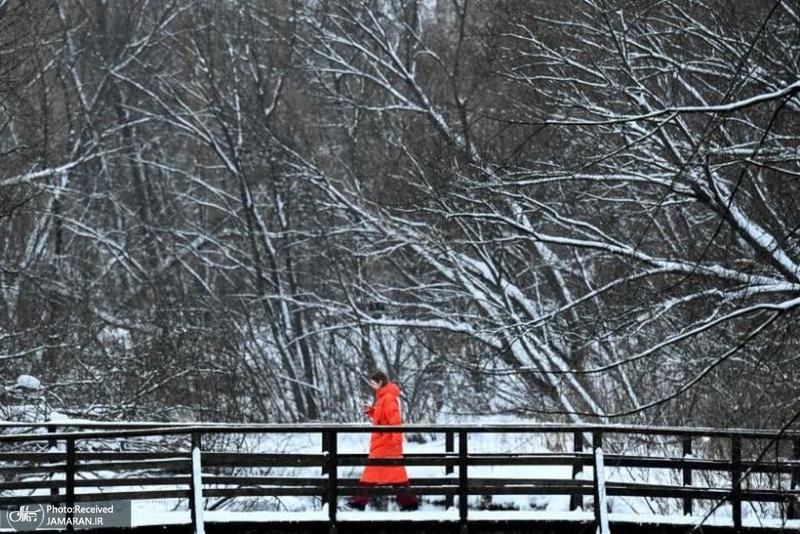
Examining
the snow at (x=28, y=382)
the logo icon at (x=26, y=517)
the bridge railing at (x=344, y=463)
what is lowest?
the logo icon at (x=26, y=517)

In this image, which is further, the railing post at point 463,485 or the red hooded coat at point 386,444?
the red hooded coat at point 386,444

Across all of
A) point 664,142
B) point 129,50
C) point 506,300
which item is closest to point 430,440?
point 506,300

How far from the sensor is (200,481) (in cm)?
1230

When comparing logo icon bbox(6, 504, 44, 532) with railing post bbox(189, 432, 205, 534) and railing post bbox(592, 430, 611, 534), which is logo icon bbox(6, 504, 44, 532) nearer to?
railing post bbox(189, 432, 205, 534)

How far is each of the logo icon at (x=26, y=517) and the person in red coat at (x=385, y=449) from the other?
10.6 feet

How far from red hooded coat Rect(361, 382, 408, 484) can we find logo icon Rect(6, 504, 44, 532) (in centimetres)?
337

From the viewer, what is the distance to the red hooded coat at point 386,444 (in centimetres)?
1352

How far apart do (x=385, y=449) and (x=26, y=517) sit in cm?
381

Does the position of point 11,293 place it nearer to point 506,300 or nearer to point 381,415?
point 506,300

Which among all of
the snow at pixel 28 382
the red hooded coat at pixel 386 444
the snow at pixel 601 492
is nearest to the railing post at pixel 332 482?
the red hooded coat at pixel 386 444

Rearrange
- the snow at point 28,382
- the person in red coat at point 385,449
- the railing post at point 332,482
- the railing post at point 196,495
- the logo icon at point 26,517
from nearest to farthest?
the railing post at point 196,495 < the logo icon at point 26,517 < the railing post at point 332,482 < the person in red coat at point 385,449 < the snow at point 28,382

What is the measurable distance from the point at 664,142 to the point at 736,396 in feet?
16.8

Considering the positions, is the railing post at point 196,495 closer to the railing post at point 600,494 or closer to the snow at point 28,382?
the railing post at point 600,494

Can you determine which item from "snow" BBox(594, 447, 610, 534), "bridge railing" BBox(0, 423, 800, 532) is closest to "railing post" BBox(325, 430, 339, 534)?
"bridge railing" BBox(0, 423, 800, 532)
